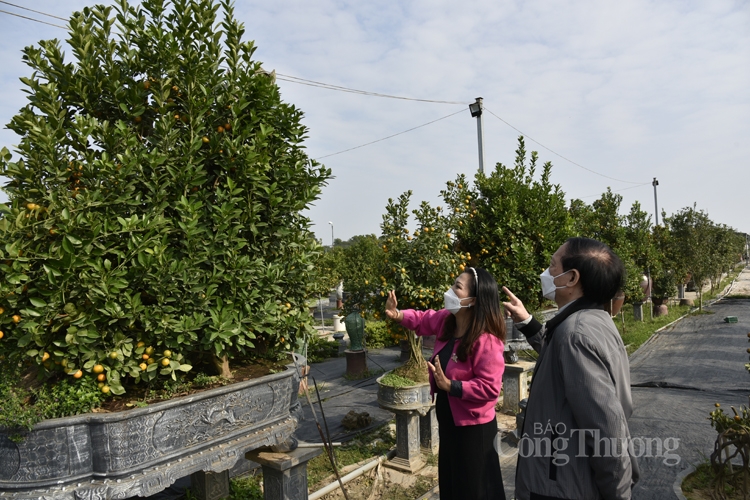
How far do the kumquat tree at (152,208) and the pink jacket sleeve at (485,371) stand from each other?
1.05 metres

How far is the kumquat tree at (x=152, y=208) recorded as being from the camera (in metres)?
2.07

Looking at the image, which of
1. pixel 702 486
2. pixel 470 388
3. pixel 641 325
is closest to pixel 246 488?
pixel 470 388

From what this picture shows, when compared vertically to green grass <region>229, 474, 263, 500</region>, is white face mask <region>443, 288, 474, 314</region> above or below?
above

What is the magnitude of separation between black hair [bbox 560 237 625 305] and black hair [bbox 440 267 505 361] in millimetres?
776

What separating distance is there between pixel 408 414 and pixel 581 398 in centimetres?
307

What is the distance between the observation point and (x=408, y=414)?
4.51m

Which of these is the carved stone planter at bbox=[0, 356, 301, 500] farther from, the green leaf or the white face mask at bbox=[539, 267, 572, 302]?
the white face mask at bbox=[539, 267, 572, 302]

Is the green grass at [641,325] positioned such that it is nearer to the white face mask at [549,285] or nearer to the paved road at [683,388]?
the paved road at [683,388]

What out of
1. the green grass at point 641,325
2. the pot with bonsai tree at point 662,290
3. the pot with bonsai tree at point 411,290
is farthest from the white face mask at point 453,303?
the pot with bonsai tree at point 662,290

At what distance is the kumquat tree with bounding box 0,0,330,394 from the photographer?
6.79 feet

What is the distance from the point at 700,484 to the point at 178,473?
3.61 m

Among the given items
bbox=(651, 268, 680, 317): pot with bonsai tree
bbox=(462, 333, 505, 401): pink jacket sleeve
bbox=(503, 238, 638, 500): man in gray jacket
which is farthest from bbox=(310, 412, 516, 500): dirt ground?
bbox=(651, 268, 680, 317): pot with bonsai tree

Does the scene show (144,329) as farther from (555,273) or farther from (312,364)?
(312,364)

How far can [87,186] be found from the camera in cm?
224
